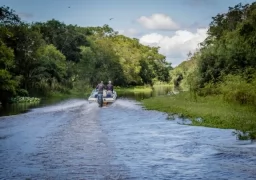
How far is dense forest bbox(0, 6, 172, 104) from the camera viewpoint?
4841 centimetres

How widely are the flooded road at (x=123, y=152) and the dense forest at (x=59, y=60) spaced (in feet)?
84.9

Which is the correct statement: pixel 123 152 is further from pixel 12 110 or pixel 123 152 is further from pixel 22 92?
pixel 22 92

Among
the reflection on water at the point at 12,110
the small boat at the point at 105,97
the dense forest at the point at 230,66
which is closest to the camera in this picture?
the dense forest at the point at 230,66

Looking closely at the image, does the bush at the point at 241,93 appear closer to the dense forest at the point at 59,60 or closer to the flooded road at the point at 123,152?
the flooded road at the point at 123,152

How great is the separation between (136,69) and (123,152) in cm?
9993

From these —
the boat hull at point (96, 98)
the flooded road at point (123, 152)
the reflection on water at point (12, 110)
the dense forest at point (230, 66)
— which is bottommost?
the flooded road at point (123, 152)

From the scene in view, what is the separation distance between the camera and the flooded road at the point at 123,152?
1198 centimetres

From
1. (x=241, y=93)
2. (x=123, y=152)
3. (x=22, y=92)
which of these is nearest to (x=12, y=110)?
(x=22, y=92)

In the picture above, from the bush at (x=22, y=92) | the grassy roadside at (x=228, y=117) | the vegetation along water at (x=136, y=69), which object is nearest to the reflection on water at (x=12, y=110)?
the vegetation along water at (x=136, y=69)

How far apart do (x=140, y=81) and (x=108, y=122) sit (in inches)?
3842

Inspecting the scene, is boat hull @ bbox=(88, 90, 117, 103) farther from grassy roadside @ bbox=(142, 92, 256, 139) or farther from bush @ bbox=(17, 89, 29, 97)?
bush @ bbox=(17, 89, 29, 97)

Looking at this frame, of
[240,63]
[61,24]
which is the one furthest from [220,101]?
[61,24]

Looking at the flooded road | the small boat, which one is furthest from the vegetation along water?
the small boat

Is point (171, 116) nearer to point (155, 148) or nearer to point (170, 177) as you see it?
point (155, 148)
